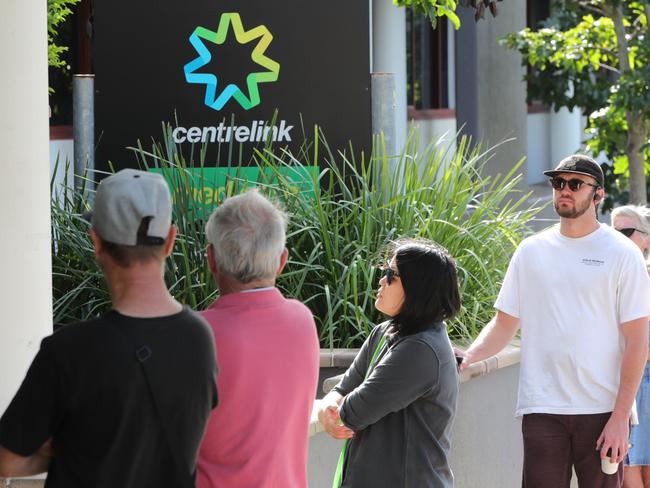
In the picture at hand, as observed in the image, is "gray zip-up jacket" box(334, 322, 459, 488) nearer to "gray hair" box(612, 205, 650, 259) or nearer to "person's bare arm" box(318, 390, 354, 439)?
"person's bare arm" box(318, 390, 354, 439)

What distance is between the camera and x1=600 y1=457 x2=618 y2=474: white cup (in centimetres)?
502

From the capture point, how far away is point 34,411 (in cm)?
260

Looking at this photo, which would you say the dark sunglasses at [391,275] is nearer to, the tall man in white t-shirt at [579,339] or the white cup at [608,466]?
the tall man in white t-shirt at [579,339]

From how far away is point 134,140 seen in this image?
8.02 meters

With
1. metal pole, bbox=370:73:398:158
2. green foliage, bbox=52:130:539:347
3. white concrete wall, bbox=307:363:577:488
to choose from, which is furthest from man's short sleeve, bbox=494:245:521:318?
metal pole, bbox=370:73:398:158

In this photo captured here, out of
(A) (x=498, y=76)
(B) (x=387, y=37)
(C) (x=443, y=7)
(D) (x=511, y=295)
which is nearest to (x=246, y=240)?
(D) (x=511, y=295)

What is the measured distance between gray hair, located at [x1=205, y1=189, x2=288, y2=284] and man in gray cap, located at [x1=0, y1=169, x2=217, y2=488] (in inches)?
12.6

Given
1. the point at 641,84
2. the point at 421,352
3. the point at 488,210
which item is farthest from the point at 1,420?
the point at 641,84

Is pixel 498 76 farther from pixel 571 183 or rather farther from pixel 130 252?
pixel 130 252

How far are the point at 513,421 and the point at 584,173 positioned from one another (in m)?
2.13

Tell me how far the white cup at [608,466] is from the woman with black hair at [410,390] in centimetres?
123

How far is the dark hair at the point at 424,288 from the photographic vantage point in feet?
13.0

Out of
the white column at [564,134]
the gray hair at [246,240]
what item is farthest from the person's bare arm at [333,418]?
the white column at [564,134]

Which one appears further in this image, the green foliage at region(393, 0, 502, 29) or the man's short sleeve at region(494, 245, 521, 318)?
the green foliage at region(393, 0, 502, 29)
